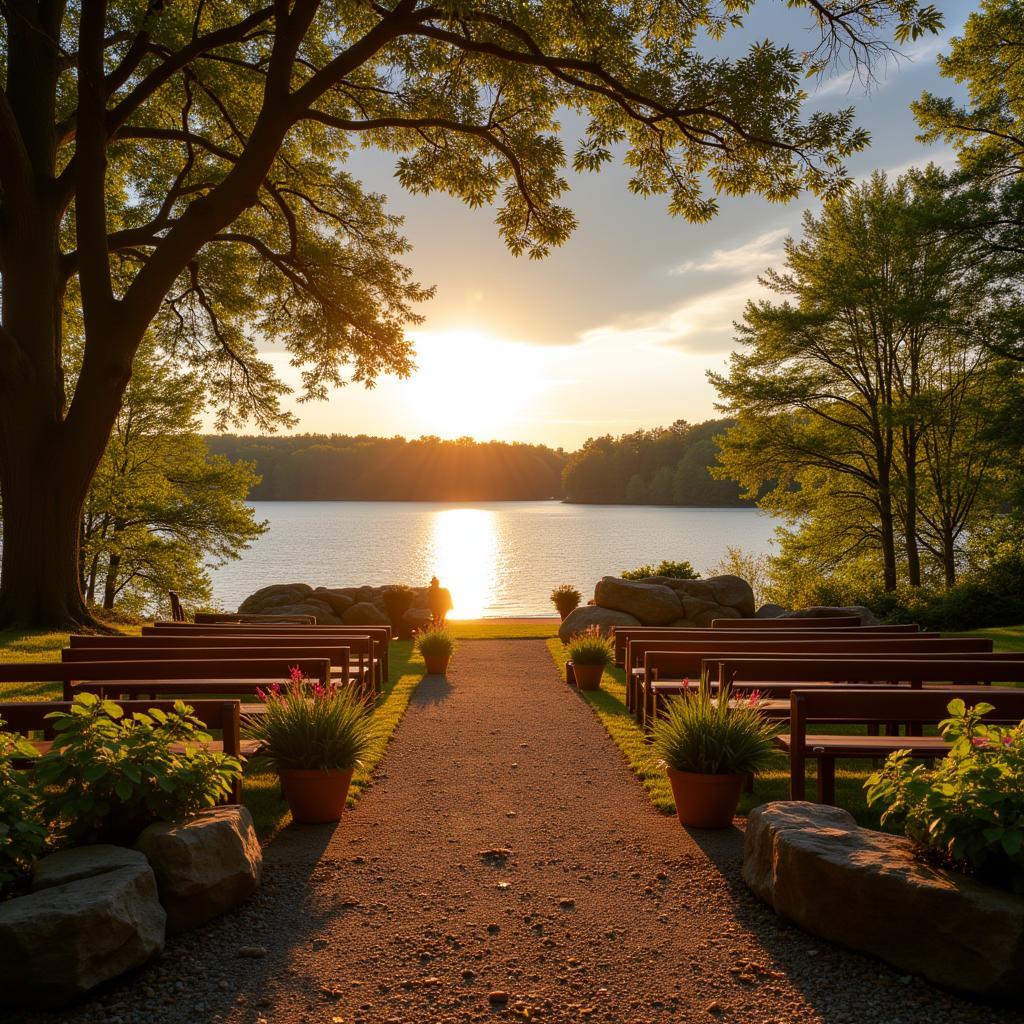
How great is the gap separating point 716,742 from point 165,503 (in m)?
23.5

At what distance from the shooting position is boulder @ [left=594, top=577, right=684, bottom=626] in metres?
15.6

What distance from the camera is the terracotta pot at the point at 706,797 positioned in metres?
4.90

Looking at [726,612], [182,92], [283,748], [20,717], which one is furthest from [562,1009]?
[182,92]

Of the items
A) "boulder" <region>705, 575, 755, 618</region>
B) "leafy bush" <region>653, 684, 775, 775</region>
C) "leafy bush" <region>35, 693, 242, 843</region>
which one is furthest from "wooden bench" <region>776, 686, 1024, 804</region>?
"boulder" <region>705, 575, 755, 618</region>

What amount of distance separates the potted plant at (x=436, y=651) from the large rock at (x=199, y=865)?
24.4 feet

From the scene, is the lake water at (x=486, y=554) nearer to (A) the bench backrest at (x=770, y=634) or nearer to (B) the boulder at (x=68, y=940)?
(A) the bench backrest at (x=770, y=634)

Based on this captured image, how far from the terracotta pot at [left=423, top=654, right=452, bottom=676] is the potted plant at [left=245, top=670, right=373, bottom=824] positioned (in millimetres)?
6222

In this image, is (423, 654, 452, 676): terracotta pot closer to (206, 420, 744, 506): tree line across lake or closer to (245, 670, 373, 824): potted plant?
(245, 670, 373, 824): potted plant

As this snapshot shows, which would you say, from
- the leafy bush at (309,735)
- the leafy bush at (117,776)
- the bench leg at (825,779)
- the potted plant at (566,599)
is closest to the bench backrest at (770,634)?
the bench leg at (825,779)

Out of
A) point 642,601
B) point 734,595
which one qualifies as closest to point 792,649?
point 642,601

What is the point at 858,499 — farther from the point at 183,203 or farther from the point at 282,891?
the point at 282,891

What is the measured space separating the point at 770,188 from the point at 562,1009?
39.3 ft

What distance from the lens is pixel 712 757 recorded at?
492 cm

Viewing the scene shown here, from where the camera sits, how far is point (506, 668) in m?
12.2
